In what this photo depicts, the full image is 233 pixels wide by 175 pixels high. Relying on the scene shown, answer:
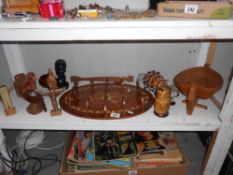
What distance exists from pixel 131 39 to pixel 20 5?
1.27ft

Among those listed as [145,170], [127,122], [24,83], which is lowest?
[145,170]

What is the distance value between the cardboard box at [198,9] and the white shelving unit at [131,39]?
0.02m

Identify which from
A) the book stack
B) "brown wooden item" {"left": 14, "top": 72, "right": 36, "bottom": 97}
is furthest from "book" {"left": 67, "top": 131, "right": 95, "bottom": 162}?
"brown wooden item" {"left": 14, "top": 72, "right": 36, "bottom": 97}

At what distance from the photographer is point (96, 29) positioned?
2.04 feet

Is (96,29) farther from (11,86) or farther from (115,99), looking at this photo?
(11,86)

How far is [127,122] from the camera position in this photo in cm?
84

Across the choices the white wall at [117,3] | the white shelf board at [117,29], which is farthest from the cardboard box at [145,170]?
the white wall at [117,3]

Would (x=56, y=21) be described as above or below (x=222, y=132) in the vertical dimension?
above

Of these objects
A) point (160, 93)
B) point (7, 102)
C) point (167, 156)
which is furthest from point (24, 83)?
point (167, 156)

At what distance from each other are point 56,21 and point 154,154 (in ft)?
2.35

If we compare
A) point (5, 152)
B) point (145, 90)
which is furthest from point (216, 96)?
point (5, 152)

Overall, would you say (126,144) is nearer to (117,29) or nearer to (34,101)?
(34,101)

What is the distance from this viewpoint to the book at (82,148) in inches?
36.0

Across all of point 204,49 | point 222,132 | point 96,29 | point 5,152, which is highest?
point 96,29
